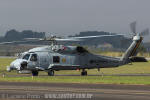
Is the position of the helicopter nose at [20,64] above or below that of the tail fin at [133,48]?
below

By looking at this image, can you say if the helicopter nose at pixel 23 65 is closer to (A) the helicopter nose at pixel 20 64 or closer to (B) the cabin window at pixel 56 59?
(A) the helicopter nose at pixel 20 64

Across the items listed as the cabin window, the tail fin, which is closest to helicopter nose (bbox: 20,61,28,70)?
the cabin window

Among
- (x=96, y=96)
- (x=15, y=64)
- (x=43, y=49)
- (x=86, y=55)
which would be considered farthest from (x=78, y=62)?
(x=96, y=96)

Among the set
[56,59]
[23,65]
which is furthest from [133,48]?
[23,65]

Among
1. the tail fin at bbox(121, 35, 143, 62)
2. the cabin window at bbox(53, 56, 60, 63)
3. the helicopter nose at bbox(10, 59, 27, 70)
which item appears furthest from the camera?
the tail fin at bbox(121, 35, 143, 62)

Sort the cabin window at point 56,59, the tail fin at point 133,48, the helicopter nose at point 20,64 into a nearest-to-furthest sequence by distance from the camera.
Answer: the helicopter nose at point 20,64
the cabin window at point 56,59
the tail fin at point 133,48

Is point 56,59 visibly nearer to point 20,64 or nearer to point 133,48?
point 20,64

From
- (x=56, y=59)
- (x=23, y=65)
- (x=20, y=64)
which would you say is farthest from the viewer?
(x=56, y=59)

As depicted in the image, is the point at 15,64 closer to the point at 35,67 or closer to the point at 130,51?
the point at 35,67

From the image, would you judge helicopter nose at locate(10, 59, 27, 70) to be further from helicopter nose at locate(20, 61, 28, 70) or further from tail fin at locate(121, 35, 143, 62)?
A: tail fin at locate(121, 35, 143, 62)

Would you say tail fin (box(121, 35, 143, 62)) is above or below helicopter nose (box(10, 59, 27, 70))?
above

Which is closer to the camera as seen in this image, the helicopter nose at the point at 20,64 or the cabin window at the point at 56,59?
the helicopter nose at the point at 20,64

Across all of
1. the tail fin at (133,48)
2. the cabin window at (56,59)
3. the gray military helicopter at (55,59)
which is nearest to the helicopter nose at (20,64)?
the gray military helicopter at (55,59)

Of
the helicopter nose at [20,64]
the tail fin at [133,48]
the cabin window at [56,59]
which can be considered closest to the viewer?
the helicopter nose at [20,64]
